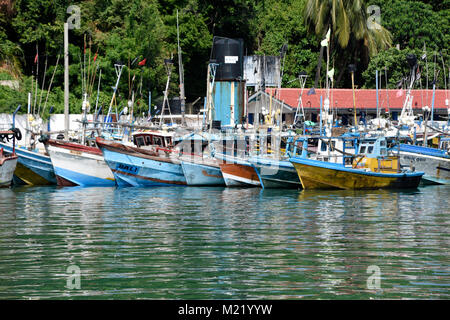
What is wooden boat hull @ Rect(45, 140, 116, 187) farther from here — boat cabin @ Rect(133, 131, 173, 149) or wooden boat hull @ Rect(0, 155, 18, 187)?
boat cabin @ Rect(133, 131, 173, 149)

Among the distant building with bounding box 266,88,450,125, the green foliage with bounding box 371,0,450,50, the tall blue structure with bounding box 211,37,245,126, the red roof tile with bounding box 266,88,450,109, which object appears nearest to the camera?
the tall blue structure with bounding box 211,37,245,126

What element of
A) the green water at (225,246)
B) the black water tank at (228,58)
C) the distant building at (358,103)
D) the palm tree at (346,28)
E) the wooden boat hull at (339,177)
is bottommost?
the green water at (225,246)

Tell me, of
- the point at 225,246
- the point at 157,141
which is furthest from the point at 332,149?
the point at 225,246

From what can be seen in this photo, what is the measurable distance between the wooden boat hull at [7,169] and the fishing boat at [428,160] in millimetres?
18760

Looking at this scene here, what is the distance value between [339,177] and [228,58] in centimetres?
2229

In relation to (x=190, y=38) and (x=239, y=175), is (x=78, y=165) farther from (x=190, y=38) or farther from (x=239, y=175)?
(x=190, y=38)

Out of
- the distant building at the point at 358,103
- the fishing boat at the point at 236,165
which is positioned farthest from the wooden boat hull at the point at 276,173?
the distant building at the point at 358,103

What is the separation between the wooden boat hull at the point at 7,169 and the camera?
3747cm

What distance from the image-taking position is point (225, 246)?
20656 mm

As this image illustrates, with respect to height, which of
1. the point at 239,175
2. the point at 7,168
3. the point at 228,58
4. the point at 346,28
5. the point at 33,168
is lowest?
the point at 239,175

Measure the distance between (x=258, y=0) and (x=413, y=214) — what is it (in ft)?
193

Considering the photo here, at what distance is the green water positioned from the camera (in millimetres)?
15656

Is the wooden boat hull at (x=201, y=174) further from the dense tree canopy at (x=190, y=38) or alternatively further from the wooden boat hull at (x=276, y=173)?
the dense tree canopy at (x=190, y=38)

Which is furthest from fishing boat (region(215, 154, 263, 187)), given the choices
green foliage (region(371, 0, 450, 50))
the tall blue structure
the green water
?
green foliage (region(371, 0, 450, 50))
